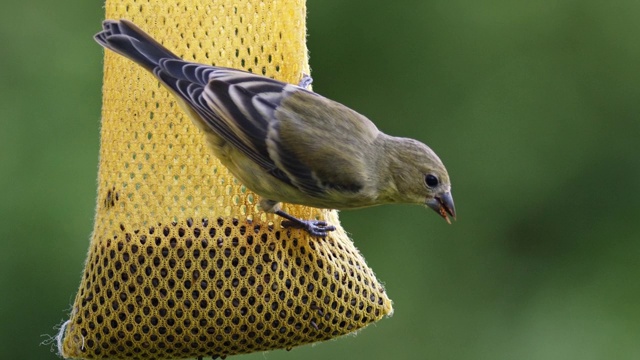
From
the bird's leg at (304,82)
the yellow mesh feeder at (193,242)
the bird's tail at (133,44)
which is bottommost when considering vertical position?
the yellow mesh feeder at (193,242)

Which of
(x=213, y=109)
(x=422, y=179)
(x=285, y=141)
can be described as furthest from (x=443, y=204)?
(x=213, y=109)

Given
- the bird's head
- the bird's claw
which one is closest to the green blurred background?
the bird's claw

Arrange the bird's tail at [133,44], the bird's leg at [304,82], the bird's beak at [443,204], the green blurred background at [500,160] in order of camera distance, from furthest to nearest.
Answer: the green blurred background at [500,160]
the bird's leg at [304,82]
the bird's beak at [443,204]
the bird's tail at [133,44]

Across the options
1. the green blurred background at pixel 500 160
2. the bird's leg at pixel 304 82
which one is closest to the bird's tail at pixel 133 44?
the bird's leg at pixel 304 82

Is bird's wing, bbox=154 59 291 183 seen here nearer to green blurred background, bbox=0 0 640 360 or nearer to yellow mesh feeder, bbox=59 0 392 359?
yellow mesh feeder, bbox=59 0 392 359

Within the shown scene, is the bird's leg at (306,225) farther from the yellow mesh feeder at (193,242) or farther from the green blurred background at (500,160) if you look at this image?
the green blurred background at (500,160)

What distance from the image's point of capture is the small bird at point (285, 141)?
5320 millimetres

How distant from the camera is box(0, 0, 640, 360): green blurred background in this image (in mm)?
9867

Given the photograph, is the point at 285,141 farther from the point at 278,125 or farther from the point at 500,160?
the point at 500,160

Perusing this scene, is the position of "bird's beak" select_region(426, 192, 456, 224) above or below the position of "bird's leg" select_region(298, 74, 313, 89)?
below

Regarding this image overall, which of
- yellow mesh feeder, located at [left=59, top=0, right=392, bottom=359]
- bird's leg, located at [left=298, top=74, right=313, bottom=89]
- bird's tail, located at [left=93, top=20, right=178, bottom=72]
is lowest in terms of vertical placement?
yellow mesh feeder, located at [left=59, top=0, right=392, bottom=359]

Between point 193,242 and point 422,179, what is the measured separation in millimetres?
1025

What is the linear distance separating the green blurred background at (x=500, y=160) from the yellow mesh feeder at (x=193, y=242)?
149 inches

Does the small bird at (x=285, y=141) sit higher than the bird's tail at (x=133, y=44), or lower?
lower
